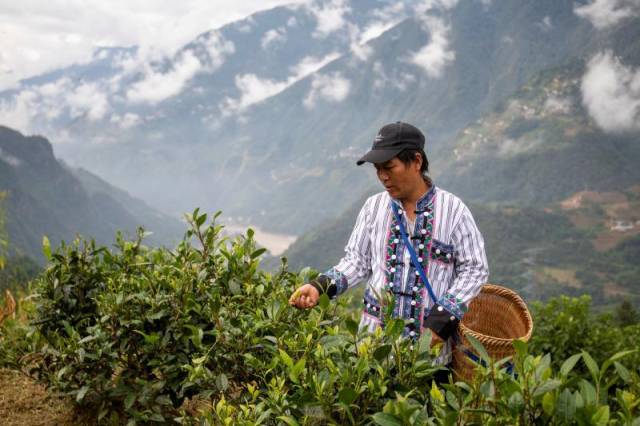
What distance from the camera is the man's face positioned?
3.27 meters

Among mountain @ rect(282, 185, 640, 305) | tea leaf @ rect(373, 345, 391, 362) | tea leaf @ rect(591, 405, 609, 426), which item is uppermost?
mountain @ rect(282, 185, 640, 305)

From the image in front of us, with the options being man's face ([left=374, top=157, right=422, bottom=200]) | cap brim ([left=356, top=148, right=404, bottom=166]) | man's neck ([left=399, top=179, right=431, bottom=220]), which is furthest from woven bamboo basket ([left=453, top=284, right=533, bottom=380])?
cap brim ([left=356, top=148, right=404, bottom=166])

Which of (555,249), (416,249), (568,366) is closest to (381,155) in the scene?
(416,249)

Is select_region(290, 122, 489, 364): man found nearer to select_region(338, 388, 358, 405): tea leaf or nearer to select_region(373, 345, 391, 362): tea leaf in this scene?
select_region(373, 345, 391, 362): tea leaf

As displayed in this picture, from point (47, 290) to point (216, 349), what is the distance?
163cm

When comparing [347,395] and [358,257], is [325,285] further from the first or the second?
[347,395]

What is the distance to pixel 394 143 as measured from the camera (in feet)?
10.6

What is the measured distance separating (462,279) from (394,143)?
911 millimetres

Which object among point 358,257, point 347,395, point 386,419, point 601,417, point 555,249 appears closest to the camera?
point 601,417

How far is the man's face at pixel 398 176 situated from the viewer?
3273mm

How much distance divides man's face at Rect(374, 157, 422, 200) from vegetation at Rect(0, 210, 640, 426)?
0.80 m

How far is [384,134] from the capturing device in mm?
3291

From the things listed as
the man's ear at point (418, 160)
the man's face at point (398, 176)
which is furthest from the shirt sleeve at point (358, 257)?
the man's ear at point (418, 160)

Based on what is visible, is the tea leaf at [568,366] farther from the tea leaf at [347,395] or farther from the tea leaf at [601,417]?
the tea leaf at [347,395]
